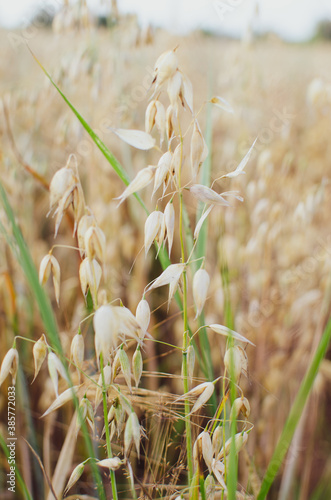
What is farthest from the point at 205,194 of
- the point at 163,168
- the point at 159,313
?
the point at 159,313

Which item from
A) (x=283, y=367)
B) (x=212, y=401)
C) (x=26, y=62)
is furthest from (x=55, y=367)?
(x=26, y=62)

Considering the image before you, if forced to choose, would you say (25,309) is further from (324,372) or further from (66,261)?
(324,372)

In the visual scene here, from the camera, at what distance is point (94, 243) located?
312 millimetres

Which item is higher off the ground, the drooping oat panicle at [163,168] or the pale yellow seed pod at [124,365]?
the drooping oat panicle at [163,168]

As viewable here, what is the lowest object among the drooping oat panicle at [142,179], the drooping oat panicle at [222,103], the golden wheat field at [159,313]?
the golden wheat field at [159,313]

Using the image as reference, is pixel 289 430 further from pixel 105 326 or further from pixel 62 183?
pixel 62 183

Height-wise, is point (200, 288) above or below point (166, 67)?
below

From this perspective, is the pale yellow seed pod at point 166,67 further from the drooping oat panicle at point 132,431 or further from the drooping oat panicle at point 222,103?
the drooping oat panicle at point 132,431

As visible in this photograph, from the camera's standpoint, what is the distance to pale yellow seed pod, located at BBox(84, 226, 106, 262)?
31 centimetres

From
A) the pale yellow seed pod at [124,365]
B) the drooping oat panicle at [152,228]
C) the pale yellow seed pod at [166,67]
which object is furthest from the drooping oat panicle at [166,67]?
the pale yellow seed pod at [124,365]

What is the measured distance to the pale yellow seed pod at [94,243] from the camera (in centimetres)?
31

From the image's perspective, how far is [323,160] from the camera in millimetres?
1650

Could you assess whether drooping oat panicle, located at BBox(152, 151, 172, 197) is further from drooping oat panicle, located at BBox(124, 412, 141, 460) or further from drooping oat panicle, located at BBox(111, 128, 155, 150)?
drooping oat panicle, located at BBox(124, 412, 141, 460)

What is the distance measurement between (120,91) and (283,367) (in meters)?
0.79
